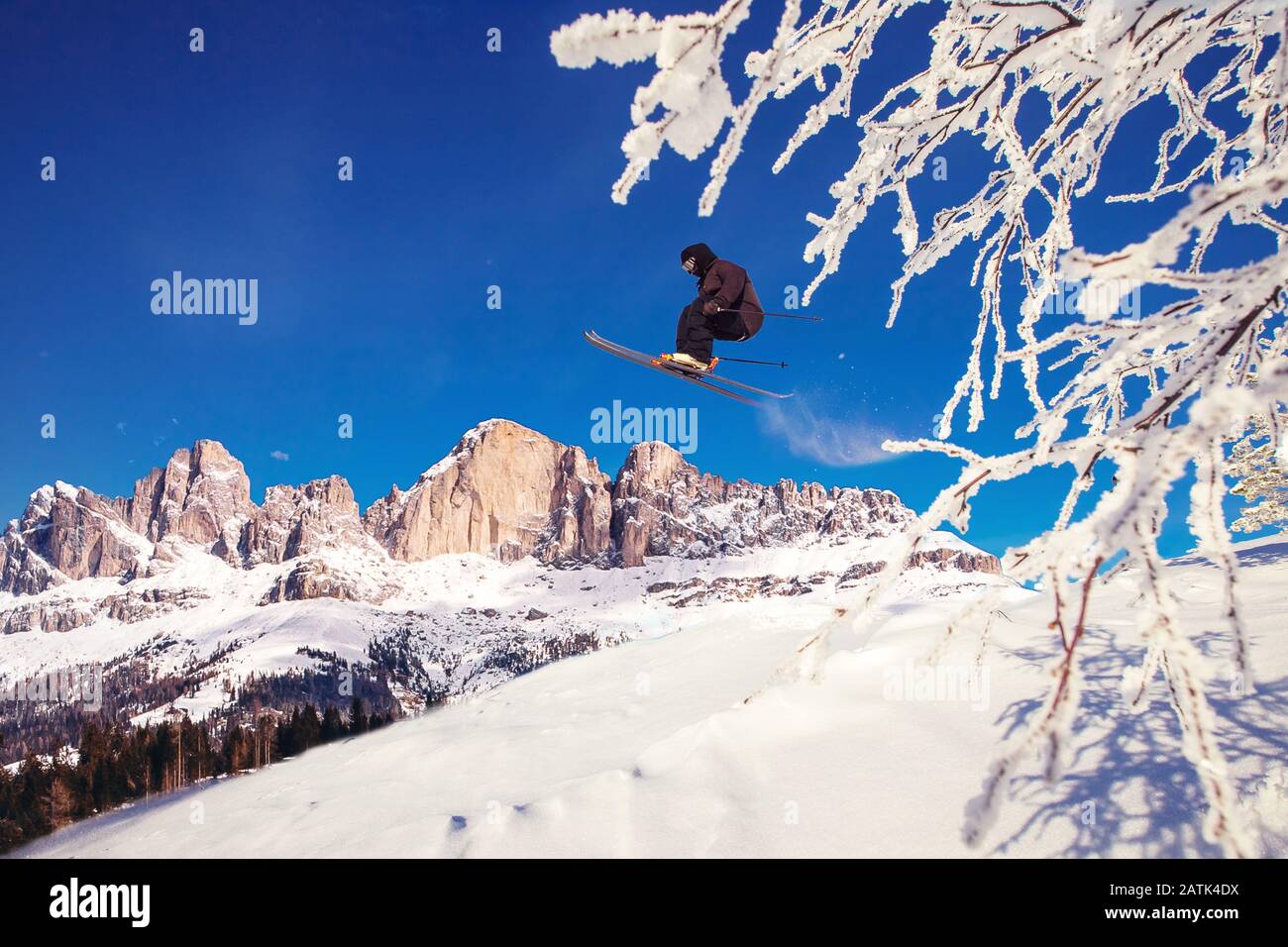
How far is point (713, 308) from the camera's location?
5.46 metres

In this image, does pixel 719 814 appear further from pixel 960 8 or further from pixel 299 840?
pixel 960 8

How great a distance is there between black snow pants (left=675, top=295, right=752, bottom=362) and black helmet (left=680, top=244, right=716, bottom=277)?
0.90 feet

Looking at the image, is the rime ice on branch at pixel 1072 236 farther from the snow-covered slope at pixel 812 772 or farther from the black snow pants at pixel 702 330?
the black snow pants at pixel 702 330

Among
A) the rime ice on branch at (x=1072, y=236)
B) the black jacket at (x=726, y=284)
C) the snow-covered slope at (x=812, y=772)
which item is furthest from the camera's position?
the black jacket at (x=726, y=284)

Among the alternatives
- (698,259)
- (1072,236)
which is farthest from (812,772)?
(698,259)

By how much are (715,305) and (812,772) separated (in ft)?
12.8

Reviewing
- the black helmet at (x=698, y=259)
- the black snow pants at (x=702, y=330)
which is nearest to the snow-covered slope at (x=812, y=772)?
the black snow pants at (x=702, y=330)

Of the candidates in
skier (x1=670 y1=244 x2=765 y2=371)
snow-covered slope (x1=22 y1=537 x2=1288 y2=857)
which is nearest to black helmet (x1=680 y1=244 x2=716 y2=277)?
skier (x1=670 y1=244 x2=765 y2=371)

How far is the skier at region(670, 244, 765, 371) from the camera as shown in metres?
5.54

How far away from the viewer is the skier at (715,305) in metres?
5.54

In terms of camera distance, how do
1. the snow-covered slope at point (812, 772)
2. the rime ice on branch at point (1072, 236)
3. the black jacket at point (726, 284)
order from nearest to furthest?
1. the rime ice on branch at point (1072, 236)
2. the snow-covered slope at point (812, 772)
3. the black jacket at point (726, 284)

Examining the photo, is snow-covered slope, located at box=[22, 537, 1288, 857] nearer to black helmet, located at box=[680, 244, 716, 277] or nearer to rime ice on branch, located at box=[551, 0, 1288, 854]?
rime ice on branch, located at box=[551, 0, 1288, 854]

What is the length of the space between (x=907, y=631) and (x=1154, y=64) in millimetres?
4908
